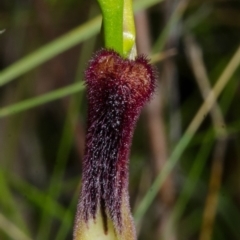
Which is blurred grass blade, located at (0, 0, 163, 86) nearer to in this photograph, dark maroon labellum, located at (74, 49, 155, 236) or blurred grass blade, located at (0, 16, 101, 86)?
blurred grass blade, located at (0, 16, 101, 86)

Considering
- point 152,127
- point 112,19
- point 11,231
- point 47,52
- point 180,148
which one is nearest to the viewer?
point 112,19

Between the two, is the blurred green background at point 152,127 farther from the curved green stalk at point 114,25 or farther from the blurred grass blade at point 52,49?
the curved green stalk at point 114,25

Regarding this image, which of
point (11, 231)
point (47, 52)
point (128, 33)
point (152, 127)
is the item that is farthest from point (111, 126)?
point (152, 127)

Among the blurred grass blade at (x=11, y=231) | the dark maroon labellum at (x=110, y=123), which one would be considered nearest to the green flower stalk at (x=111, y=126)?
the dark maroon labellum at (x=110, y=123)

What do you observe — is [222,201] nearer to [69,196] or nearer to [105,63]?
[69,196]

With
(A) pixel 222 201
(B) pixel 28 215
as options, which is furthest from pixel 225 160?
(B) pixel 28 215

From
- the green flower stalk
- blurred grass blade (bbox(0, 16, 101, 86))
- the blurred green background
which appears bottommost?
the green flower stalk

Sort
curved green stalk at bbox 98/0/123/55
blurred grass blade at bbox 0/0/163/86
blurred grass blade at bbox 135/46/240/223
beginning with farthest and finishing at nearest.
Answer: blurred grass blade at bbox 135/46/240/223
blurred grass blade at bbox 0/0/163/86
curved green stalk at bbox 98/0/123/55

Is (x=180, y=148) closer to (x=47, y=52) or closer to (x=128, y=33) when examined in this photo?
(x=47, y=52)

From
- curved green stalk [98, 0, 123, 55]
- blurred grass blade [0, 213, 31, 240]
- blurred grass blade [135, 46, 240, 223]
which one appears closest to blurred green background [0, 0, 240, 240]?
blurred grass blade [0, 213, 31, 240]
